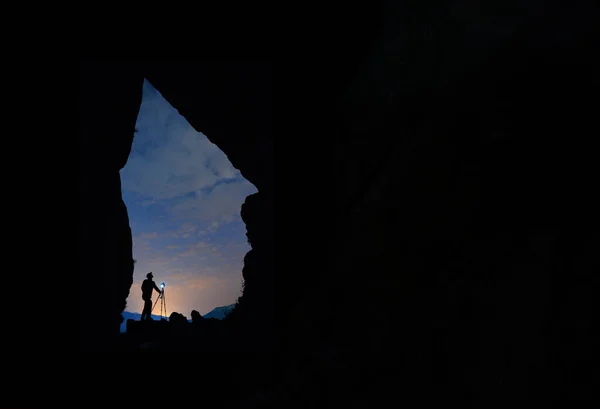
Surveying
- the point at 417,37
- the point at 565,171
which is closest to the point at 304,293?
the point at 565,171

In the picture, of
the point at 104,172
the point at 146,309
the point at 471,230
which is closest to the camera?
the point at 471,230

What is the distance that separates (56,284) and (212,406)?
2.98 m

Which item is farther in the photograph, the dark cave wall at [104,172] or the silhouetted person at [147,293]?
the silhouetted person at [147,293]

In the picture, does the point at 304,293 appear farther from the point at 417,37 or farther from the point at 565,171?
the point at 417,37

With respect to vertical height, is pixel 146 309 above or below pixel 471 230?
below

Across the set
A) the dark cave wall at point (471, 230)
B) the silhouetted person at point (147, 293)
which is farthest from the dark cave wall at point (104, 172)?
the dark cave wall at point (471, 230)

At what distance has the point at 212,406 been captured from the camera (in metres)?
4.05

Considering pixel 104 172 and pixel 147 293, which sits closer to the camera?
pixel 104 172

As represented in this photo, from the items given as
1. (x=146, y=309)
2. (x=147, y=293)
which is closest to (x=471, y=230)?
(x=147, y=293)

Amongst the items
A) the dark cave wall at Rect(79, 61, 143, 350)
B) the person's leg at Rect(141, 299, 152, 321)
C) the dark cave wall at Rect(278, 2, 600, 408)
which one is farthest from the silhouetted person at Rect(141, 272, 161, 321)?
the dark cave wall at Rect(278, 2, 600, 408)

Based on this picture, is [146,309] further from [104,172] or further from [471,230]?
[471,230]

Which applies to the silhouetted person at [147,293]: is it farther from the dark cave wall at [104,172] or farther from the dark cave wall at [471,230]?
the dark cave wall at [471,230]

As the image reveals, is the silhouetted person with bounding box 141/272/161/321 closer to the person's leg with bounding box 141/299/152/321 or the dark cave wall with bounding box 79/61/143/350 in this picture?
the person's leg with bounding box 141/299/152/321

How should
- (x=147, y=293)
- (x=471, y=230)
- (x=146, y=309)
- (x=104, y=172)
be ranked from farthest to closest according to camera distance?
(x=146, y=309) < (x=147, y=293) < (x=104, y=172) < (x=471, y=230)
